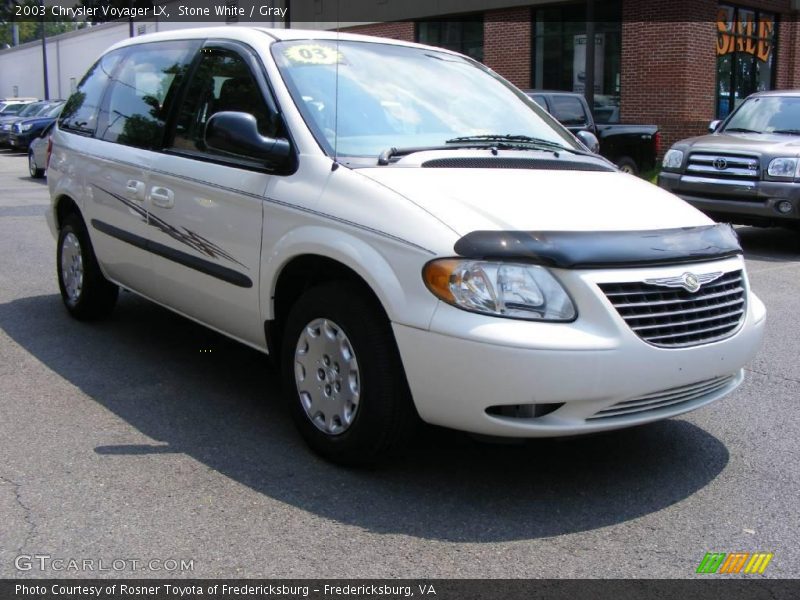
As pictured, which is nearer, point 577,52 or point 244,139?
point 244,139

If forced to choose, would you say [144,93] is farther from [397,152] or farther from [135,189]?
[397,152]

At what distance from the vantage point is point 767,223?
34.2 ft

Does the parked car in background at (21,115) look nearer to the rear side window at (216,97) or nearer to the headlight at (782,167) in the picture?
the headlight at (782,167)

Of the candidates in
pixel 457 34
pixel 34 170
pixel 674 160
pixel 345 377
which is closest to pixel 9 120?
pixel 34 170

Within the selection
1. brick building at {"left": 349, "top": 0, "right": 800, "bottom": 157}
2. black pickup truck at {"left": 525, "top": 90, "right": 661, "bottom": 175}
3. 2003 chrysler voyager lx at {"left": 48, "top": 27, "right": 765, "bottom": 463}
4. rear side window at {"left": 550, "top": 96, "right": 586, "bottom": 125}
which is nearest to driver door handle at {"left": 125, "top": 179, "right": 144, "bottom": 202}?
2003 chrysler voyager lx at {"left": 48, "top": 27, "right": 765, "bottom": 463}

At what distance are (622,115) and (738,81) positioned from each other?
11.4 ft

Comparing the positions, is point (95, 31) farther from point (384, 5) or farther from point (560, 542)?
point (560, 542)

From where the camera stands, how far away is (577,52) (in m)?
21.1

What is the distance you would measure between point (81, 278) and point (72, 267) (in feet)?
0.61

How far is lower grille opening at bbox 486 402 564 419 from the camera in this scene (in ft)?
11.4

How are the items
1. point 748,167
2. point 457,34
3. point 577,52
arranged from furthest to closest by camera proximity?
point 457,34 < point 577,52 < point 748,167
